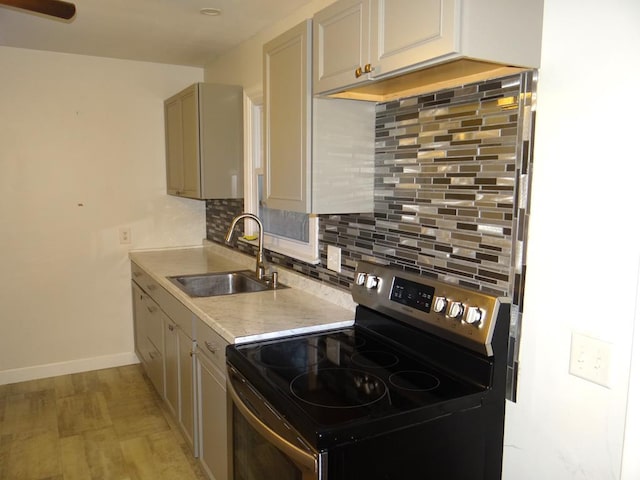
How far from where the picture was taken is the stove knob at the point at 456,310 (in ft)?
5.10

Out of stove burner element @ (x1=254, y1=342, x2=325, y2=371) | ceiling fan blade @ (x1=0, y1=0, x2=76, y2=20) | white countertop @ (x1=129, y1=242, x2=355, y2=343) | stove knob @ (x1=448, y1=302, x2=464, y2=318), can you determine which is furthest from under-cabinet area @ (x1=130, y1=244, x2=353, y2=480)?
ceiling fan blade @ (x1=0, y1=0, x2=76, y2=20)

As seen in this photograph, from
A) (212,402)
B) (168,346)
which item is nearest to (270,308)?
(212,402)

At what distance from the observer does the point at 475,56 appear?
50.2 inches

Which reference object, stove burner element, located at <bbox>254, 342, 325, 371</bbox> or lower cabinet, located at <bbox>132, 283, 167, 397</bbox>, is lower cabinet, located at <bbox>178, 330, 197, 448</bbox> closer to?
lower cabinet, located at <bbox>132, 283, 167, 397</bbox>

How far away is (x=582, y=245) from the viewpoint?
4.27 ft

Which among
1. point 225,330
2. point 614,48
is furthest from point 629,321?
point 225,330

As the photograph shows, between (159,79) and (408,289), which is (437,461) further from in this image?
A: (159,79)

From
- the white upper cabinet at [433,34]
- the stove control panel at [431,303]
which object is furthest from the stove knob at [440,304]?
the white upper cabinet at [433,34]

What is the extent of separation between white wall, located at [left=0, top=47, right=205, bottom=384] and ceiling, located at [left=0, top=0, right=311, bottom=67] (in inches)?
9.2

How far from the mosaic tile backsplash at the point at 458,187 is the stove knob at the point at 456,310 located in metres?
0.10

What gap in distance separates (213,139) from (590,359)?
259 cm

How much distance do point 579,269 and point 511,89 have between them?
1.80ft

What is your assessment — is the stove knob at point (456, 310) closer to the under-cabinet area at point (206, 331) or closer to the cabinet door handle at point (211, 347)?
the under-cabinet area at point (206, 331)

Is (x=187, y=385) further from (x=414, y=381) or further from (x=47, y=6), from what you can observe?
(x=47, y=6)
